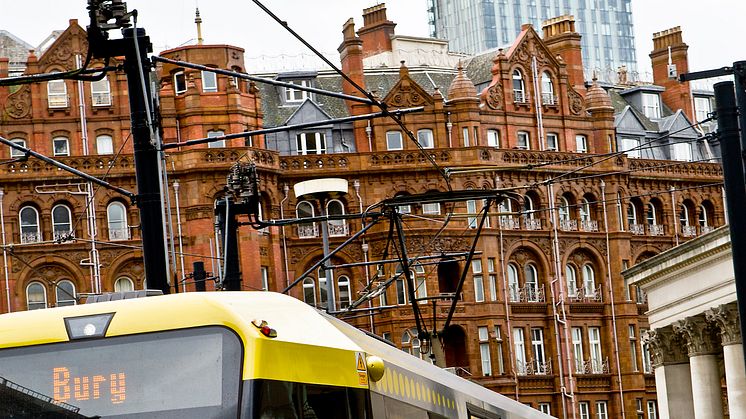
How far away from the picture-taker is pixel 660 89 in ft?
319

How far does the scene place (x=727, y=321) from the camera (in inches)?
2197

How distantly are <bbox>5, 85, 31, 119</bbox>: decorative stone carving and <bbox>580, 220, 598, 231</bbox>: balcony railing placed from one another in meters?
25.2

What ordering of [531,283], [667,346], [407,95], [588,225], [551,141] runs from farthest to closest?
[551,141]
[588,225]
[531,283]
[407,95]
[667,346]

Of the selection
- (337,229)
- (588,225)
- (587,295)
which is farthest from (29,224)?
(588,225)

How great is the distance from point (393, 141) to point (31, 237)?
16328 mm

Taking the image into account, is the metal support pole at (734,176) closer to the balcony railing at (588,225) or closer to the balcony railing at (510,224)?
the balcony railing at (510,224)

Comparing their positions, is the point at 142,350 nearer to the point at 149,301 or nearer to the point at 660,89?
the point at 149,301

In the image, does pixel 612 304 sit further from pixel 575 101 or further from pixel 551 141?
pixel 575 101

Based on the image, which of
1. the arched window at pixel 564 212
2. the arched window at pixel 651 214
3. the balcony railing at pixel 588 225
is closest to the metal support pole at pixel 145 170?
the arched window at pixel 564 212

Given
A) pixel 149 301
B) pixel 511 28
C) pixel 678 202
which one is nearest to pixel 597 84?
pixel 678 202

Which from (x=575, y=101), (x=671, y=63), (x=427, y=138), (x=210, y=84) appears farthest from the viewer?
(x=671, y=63)

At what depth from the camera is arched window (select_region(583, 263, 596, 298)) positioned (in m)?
87.2

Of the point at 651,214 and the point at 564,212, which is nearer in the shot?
the point at 564,212

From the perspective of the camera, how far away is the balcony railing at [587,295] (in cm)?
8669
